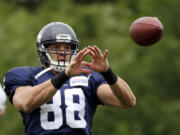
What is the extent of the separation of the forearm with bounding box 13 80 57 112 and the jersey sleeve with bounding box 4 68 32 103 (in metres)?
0.17

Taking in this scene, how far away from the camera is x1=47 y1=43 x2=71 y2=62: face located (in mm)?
7699

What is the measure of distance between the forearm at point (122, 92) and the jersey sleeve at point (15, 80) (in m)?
0.85

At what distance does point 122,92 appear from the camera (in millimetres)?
7477

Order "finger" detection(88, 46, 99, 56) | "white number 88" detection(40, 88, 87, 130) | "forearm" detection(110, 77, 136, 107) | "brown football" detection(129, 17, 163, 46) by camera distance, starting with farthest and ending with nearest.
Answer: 1. "brown football" detection(129, 17, 163, 46)
2. "white number 88" detection(40, 88, 87, 130)
3. "forearm" detection(110, 77, 136, 107)
4. "finger" detection(88, 46, 99, 56)

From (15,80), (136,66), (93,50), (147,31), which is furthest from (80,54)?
(136,66)

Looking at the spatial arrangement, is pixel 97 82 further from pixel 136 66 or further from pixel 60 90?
pixel 136 66

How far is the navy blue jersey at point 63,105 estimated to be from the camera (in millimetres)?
7551

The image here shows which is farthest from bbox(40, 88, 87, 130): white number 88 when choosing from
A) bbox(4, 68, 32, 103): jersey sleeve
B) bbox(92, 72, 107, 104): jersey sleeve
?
bbox(4, 68, 32, 103): jersey sleeve

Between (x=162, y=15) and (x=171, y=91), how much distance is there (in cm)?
173

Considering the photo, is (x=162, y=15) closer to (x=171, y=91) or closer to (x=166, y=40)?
(x=166, y=40)

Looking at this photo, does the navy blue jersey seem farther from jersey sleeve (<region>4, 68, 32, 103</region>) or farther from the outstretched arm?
the outstretched arm

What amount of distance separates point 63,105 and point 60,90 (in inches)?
6.9

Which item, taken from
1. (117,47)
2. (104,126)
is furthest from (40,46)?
(117,47)

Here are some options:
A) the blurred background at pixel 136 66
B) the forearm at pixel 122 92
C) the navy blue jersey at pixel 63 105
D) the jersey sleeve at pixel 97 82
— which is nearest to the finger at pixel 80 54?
the forearm at pixel 122 92
